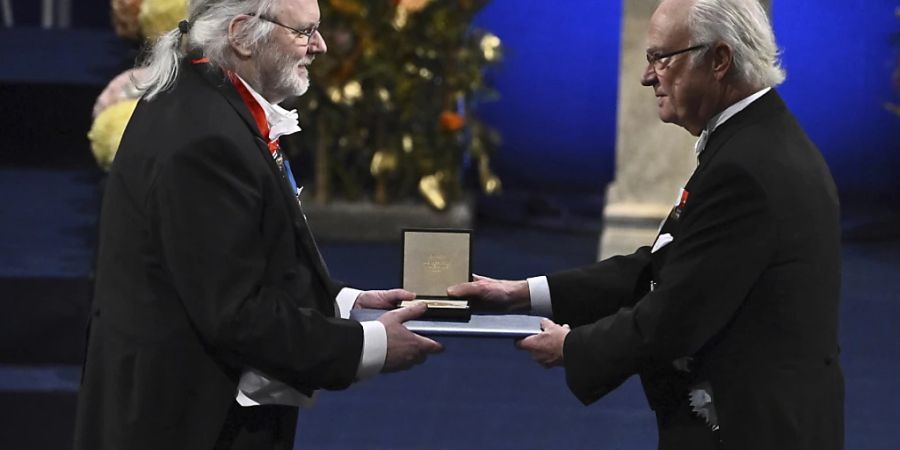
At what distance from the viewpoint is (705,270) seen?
285 centimetres

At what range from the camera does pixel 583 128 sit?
33.1 feet

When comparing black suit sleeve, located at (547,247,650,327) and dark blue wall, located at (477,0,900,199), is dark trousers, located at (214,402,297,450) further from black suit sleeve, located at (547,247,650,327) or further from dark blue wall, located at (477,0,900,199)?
dark blue wall, located at (477,0,900,199)

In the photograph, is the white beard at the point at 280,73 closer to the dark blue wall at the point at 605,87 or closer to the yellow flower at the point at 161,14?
the yellow flower at the point at 161,14

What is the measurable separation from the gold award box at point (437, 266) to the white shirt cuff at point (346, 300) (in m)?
0.17

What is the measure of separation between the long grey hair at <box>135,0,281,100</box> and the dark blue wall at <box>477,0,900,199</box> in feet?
22.7

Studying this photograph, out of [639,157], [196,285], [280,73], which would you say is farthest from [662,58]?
[639,157]

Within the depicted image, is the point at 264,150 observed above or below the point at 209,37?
below

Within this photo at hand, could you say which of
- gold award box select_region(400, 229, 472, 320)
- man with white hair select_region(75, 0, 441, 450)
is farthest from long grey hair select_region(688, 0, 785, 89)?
man with white hair select_region(75, 0, 441, 450)

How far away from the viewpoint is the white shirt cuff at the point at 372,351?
2.95 m

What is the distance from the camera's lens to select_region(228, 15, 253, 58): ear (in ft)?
9.54

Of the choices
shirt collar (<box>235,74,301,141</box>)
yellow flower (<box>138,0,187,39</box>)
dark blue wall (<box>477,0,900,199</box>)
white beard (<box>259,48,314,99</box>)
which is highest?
white beard (<box>259,48,314,99</box>)

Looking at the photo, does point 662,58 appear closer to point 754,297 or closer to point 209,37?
point 754,297

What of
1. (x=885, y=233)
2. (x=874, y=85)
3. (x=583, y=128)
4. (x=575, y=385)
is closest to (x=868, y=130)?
(x=874, y=85)

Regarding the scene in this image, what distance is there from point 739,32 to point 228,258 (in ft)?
3.34
